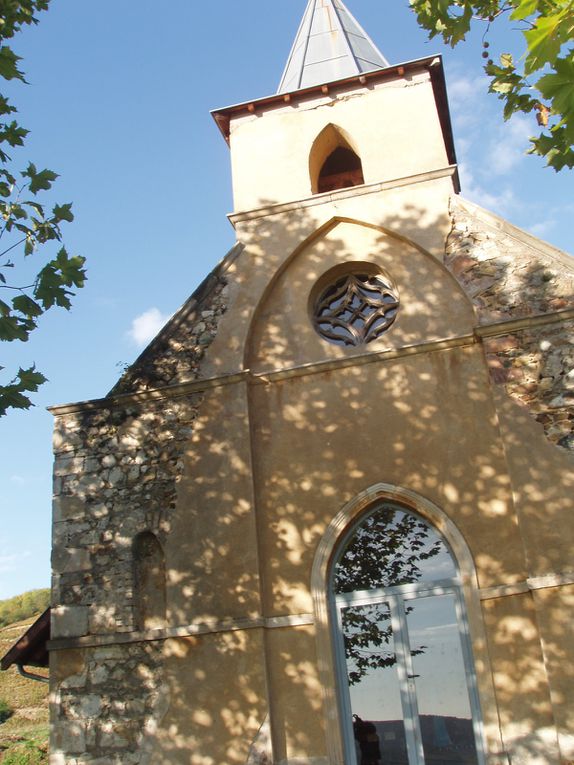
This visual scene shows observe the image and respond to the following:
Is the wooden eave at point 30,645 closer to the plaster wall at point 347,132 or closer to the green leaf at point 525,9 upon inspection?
the plaster wall at point 347,132

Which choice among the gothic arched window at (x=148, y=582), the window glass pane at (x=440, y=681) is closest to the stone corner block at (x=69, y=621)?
the gothic arched window at (x=148, y=582)

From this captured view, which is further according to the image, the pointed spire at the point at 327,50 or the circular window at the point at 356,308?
the pointed spire at the point at 327,50

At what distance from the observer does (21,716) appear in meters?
22.7

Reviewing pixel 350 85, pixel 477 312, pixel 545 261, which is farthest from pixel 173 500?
pixel 350 85

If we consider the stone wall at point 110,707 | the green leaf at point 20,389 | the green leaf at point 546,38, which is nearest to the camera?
the green leaf at point 546,38

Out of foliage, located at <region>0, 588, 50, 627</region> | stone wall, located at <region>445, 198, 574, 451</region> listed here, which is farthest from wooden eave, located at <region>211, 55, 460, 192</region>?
foliage, located at <region>0, 588, 50, 627</region>

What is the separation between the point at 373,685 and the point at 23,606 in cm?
3113

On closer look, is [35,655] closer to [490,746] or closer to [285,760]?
[285,760]

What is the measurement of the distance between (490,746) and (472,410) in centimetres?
345

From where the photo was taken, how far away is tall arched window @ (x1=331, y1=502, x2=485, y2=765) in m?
7.54

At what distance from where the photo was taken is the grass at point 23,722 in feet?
60.3

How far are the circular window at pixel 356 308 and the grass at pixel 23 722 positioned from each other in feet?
44.4

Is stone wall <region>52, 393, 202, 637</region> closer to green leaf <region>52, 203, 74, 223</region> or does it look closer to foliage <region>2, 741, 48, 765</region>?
green leaf <region>52, 203, 74, 223</region>

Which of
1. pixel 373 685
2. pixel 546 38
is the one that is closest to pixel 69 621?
pixel 373 685
